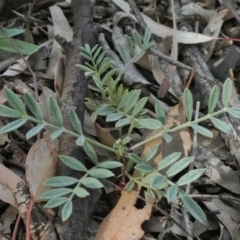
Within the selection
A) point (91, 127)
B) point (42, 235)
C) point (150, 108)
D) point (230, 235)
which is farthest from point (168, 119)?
point (42, 235)

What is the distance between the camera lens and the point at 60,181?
101 centimetres

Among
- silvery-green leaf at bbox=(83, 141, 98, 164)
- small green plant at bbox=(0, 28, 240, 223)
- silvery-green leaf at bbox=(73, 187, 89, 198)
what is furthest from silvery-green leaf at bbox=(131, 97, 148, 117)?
silvery-green leaf at bbox=(73, 187, 89, 198)

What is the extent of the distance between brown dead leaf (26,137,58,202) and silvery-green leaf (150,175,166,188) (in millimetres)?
239

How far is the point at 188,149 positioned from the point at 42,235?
1.39 feet

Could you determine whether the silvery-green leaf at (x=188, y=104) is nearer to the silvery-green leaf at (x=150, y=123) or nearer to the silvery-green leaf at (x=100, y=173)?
the silvery-green leaf at (x=150, y=123)

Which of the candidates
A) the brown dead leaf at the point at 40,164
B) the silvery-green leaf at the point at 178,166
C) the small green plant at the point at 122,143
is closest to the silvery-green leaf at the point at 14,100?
the small green plant at the point at 122,143

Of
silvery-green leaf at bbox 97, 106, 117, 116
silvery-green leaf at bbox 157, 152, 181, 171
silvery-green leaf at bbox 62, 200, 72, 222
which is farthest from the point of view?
silvery-green leaf at bbox 97, 106, 117, 116

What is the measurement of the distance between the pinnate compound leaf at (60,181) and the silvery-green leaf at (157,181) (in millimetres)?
154

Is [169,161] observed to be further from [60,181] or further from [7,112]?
[7,112]

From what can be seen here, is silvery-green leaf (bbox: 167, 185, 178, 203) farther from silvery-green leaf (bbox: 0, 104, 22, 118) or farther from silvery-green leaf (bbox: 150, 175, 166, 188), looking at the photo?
silvery-green leaf (bbox: 0, 104, 22, 118)

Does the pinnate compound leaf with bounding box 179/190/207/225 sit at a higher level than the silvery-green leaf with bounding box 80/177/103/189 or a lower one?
lower

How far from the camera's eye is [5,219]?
1142mm

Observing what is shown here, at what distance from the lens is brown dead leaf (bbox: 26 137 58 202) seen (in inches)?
42.0

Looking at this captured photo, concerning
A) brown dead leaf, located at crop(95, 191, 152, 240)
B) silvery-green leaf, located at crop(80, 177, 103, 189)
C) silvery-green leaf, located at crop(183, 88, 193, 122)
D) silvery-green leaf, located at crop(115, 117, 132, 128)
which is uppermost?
silvery-green leaf, located at crop(183, 88, 193, 122)
